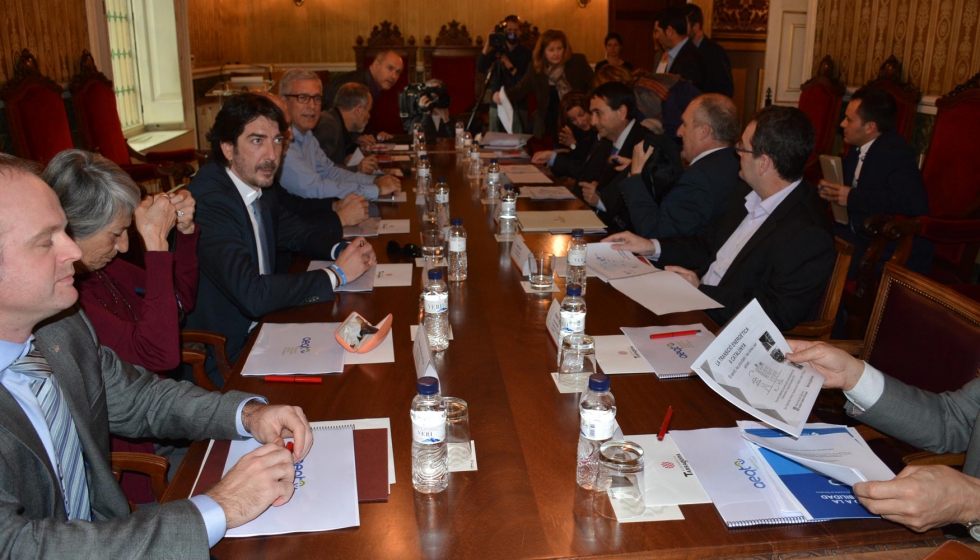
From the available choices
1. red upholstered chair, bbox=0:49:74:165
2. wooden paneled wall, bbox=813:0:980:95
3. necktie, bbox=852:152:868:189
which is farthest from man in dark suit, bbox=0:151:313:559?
wooden paneled wall, bbox=813:0:980:95

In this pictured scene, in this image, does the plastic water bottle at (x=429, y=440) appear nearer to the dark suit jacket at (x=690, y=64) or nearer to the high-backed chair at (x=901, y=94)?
the high-backed chair at (x=901, y=94)

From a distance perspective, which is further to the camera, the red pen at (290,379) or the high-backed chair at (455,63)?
the high-backed chair at (455,63)

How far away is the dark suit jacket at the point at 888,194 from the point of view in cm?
370

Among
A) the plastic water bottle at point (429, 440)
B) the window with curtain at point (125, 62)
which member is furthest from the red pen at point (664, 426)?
the window with curtain at point (125, 62)

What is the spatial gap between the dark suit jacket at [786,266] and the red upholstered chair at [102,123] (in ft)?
13.1

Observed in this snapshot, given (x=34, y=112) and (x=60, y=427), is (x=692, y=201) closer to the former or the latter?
(x=60, y=427)

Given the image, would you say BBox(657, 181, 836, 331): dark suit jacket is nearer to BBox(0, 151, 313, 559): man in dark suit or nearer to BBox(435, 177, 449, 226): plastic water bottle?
BBox(435, 177, 449, 226): plastic water bottle

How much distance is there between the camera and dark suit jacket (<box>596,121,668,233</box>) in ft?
11.3

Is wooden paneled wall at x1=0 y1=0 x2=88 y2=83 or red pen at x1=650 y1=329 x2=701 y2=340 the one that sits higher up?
wooden paneled wall at x1=0 y1=0 x2=88 y2=83

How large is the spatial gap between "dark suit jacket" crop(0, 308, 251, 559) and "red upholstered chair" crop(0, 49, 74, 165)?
3.49 meters

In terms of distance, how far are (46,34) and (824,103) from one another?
5.54 metres

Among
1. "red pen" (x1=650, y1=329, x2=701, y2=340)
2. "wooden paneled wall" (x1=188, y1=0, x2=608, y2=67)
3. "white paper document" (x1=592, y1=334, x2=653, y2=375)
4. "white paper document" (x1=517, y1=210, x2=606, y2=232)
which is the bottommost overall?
"white paper document" (x1=592, y1=334, x2=653, y2=375)

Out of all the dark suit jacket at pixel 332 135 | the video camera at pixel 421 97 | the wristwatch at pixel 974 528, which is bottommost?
the wristwatch at pixel 974 528

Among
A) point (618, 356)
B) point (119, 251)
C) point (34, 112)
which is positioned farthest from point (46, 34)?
point (618, 356)
